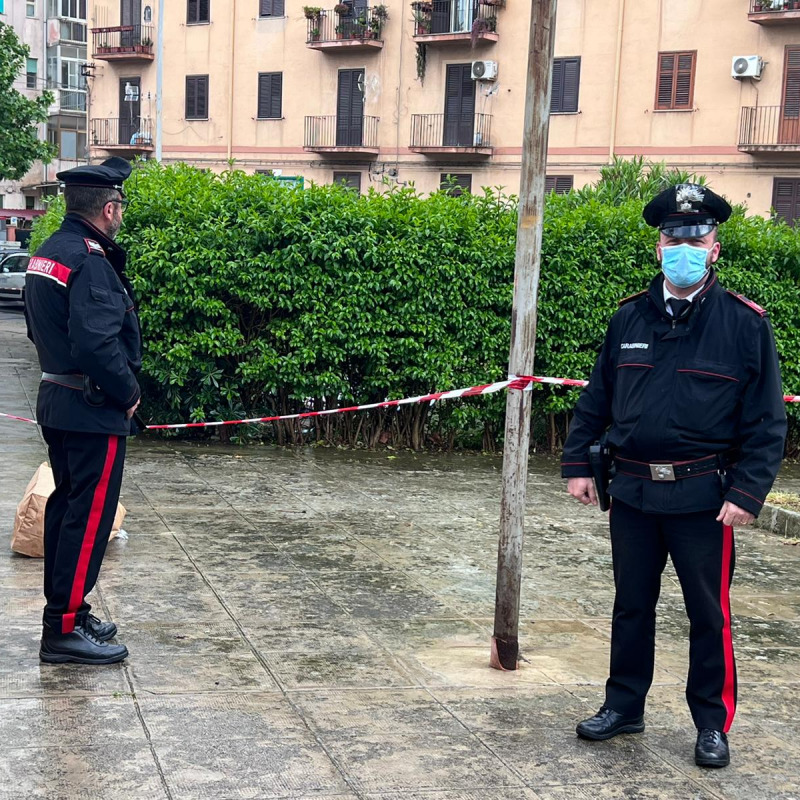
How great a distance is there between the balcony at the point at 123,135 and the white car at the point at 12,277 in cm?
673

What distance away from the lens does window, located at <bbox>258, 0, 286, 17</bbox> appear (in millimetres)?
36531

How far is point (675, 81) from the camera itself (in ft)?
99.6

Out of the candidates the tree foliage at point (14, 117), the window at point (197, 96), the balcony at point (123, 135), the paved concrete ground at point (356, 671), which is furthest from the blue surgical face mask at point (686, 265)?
the balcony at point (123, 135)

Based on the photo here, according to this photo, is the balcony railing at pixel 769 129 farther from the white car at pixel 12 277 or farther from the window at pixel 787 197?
the white car at pixel 12 277

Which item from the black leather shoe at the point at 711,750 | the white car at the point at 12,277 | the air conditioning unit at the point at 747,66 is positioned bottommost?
the white car at the point at 12,277

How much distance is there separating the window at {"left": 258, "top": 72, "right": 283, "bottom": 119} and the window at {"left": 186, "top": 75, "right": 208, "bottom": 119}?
206cm

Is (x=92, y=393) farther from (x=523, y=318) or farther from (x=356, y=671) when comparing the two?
(x=523, y=318)

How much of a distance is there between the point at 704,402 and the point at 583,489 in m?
0.63

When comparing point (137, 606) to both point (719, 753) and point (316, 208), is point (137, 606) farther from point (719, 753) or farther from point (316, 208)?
point (316, 208)

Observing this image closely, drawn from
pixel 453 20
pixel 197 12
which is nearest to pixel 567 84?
pixel 453 20

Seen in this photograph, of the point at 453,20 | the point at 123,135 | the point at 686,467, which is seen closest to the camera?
the point at 686,467

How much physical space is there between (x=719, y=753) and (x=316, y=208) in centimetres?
781

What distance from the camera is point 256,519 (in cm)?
820

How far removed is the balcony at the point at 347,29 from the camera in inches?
1358
